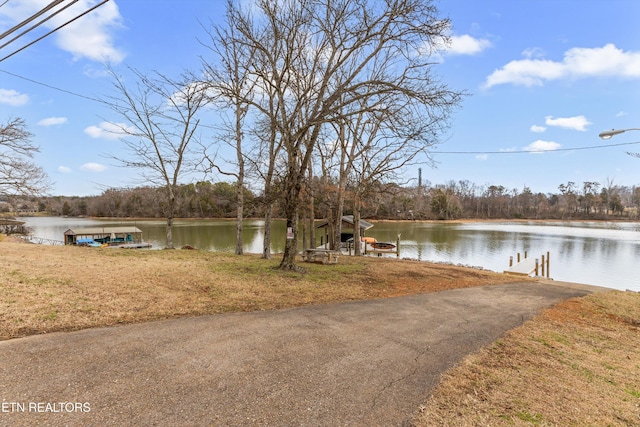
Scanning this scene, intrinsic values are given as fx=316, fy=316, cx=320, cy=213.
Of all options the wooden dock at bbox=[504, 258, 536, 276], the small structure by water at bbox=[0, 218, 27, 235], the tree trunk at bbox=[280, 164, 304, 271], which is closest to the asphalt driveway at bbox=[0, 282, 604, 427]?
the tree trunk at bbox=[280, 164, 304, 271]

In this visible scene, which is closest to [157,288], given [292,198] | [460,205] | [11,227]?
[292,198]

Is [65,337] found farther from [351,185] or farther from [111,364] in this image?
[351,185]

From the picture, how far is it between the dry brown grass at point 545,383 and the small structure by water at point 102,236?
104 ft

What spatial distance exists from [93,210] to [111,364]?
9292 cm

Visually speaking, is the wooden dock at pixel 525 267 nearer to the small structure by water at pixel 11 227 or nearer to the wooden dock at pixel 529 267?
the wooden dock at pixel 529 267

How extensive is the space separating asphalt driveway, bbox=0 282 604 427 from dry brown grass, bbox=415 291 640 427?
0.86 feet

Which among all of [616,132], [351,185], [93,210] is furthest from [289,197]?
[93,210]

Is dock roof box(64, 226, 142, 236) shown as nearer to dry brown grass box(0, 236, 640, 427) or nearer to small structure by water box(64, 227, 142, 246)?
small structure by water box(64, 227, 142, 246)

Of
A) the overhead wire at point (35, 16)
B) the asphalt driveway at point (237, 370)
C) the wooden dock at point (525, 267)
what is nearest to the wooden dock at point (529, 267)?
the wooden dock at point (525, 267)

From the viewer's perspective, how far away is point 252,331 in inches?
183

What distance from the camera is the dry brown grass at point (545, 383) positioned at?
2.86 m

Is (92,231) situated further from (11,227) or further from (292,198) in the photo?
(292,198)

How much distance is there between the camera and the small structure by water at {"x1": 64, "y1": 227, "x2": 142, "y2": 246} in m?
28.7

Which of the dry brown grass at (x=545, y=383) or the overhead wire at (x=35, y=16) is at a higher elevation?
the overhead wire at (x=35, y=16)
